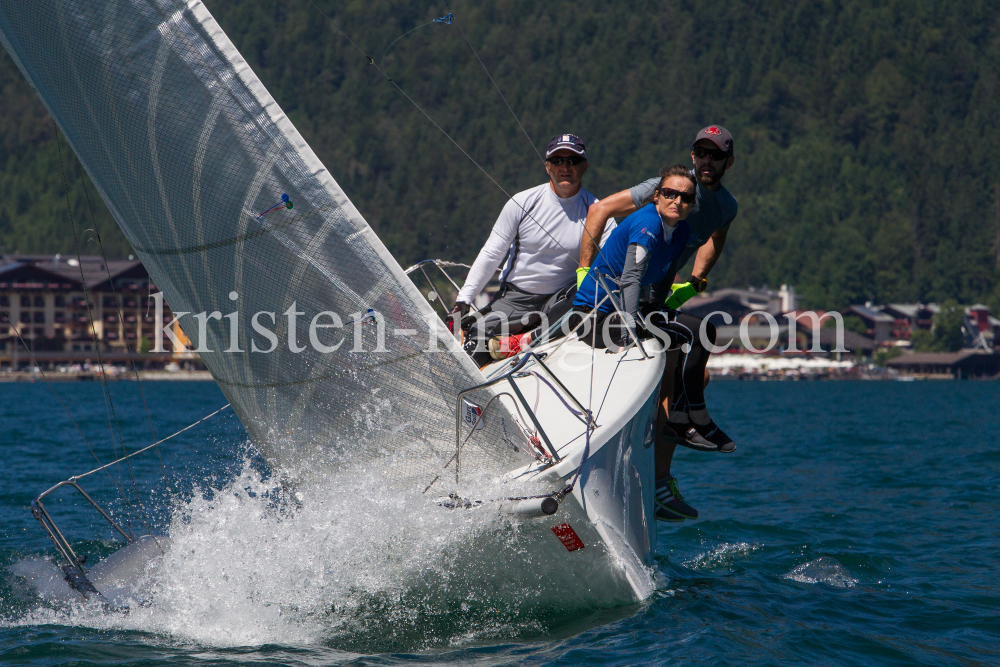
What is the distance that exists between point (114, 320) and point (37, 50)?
56842mm

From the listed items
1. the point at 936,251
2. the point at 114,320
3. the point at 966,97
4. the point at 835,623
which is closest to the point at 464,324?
the point at 835,623

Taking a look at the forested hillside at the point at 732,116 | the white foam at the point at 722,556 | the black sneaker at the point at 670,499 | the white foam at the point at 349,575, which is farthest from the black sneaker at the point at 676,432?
the forested hillside at the point at 732,116

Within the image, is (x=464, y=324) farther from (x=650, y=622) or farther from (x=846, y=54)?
(x=846, y=54)

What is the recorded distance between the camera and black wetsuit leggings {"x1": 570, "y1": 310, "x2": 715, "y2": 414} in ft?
15.8

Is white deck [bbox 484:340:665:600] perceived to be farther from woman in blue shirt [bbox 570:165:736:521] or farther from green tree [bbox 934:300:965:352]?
green tree [bbox 934:300:965:352]

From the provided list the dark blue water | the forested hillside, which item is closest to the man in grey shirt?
the dark blue water

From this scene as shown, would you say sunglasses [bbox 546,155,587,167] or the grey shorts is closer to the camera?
sunglasses [bbox 546,155,587,167]

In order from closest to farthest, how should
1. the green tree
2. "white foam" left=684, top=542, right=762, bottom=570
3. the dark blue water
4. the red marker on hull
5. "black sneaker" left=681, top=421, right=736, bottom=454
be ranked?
the red marker on hull, the dark blue water, "black sneaker" left=681, top=421, right=736, bottom=454, "white foam" left=684, top=542, right=762, bottom=570, the green tree

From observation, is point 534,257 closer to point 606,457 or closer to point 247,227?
point 606,457

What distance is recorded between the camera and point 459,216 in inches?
1178

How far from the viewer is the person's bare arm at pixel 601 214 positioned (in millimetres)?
5047

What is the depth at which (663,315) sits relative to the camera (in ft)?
16.2

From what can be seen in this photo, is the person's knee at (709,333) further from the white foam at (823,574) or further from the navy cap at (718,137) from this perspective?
the white foam at (823,574)

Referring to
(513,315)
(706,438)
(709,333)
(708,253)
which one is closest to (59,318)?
A: (513,315)
